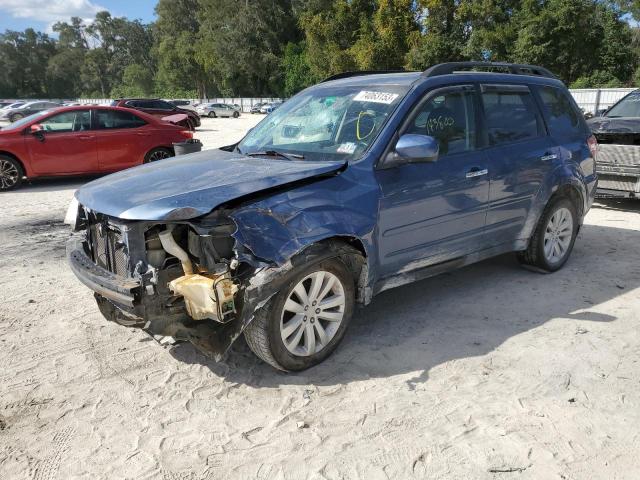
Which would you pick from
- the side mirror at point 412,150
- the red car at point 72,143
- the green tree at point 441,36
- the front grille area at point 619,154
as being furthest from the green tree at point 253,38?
the side mirror at point 412,150

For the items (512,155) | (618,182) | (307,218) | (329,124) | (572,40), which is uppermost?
(572,40)

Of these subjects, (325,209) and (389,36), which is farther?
(389,36)

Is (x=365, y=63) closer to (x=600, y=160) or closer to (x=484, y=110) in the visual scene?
(x=600, y=160)

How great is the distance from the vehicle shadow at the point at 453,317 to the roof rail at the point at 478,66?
1923mm

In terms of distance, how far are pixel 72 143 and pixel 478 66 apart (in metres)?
8.41

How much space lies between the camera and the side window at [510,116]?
4.55 meters

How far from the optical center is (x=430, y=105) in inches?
160

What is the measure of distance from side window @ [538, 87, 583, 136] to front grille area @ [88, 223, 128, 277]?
403 cm

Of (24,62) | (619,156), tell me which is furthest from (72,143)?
(24,62)

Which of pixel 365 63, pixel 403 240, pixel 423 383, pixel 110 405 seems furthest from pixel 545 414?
pixel 365 63

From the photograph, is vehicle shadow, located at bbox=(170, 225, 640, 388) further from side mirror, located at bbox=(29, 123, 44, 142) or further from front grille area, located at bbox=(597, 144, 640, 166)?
side mirror, located at bbox=(29, 123, 44, 142)

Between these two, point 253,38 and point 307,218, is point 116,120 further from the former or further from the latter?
point 253,38

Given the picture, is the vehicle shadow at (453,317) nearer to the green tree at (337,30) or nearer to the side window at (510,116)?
the side window at (510,116)

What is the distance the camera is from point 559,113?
535cm
